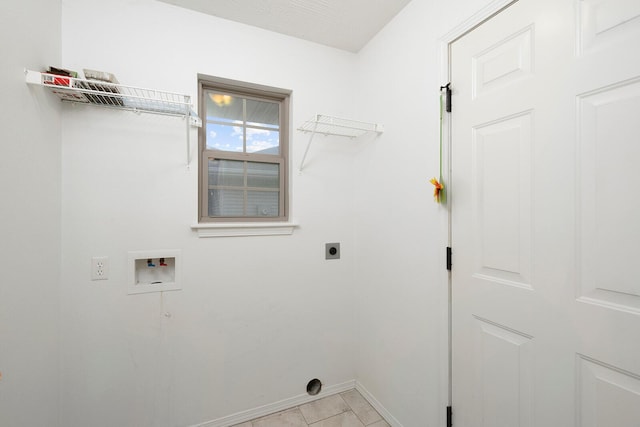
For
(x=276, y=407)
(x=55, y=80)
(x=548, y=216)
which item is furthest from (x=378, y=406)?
(x=55, y=80)

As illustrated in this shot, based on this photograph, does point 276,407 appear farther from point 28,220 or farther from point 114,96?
point 114,96

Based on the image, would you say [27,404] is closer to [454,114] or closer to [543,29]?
[454,114]

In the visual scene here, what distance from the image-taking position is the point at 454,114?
53.1 inches

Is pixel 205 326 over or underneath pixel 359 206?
underneath

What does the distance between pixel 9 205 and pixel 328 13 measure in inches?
74.5

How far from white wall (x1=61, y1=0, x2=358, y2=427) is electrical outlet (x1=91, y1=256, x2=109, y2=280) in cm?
3

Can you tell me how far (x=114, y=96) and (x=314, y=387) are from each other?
90.5 inches

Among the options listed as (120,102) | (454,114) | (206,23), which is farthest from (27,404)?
(454,114)

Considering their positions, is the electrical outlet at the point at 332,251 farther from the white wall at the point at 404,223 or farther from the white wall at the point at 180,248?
the white wall at the point at 404,223

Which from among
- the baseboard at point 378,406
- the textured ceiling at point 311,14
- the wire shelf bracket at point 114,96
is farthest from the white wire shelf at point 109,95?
the baseboard at point 378,406

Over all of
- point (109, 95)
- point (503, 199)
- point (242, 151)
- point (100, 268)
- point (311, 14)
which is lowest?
point (100, 268)

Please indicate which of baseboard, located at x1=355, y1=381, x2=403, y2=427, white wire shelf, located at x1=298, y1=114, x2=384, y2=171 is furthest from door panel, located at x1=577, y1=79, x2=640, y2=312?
baseboard, located at x1=355, y1=381, x2=403, y2=427

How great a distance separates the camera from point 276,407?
1.87 meters

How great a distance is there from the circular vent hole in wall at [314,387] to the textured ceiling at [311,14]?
2537 millimetres
